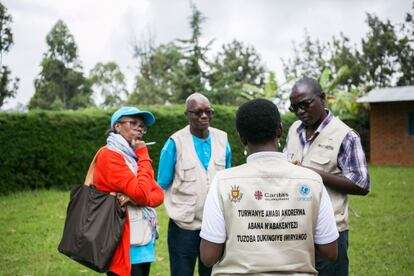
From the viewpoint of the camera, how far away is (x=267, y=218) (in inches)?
84.9

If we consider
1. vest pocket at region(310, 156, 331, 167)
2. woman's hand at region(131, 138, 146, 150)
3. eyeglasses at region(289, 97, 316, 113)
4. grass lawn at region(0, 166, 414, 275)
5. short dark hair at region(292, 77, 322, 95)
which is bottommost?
grass lawn at region(0, 166, 414, 275)

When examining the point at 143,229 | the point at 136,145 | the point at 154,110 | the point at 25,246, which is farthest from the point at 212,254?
the point at 154,110

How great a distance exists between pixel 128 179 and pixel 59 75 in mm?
41820

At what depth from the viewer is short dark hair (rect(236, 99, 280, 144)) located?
2.23m

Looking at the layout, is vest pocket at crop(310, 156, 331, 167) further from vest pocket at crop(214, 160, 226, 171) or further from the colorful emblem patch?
the colorful emblem patch

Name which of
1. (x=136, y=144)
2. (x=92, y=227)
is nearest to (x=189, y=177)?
(x=136, y=144)

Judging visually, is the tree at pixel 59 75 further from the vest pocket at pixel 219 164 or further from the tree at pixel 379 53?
the vest pocket at pixel 219 164

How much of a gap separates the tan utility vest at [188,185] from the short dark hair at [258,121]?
1764 mm

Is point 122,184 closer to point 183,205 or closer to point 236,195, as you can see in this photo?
point 183,205

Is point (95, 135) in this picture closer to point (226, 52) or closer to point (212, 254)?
point (212, 254)

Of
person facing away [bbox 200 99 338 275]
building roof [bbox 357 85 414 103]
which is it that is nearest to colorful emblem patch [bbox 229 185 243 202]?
person facing away [bbox 200 99 338 275]

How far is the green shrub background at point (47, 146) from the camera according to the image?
12.0 m

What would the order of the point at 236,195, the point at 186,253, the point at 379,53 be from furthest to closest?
the point at 379,53 → the point at 186,253 → the point at 236,195

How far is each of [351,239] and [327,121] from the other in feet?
16.6
